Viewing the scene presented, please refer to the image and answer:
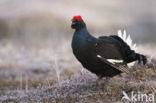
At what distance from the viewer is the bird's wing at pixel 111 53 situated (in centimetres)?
684

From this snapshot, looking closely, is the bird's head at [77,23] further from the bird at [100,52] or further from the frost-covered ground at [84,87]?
the frost-covered ground at [84,87]

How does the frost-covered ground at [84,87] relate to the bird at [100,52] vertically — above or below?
below

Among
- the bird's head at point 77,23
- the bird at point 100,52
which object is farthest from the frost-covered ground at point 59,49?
the bird's head at point 77,23

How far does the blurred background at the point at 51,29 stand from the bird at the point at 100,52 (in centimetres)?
349

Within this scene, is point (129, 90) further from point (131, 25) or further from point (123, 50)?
point (131, 25)

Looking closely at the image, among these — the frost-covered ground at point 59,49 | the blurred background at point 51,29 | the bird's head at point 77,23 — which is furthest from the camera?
the blurred background at point 51,29

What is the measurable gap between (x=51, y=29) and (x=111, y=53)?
2071cm

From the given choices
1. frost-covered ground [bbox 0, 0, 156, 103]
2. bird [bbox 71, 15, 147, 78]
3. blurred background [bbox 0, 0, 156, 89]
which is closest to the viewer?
bird [bbox 71, 15, 147, 78]

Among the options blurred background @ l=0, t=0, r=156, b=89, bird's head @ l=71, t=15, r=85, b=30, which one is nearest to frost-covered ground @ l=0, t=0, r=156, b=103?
blurred background @ l=0, t=0, r=156, b=89

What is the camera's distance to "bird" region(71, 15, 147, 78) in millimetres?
6723

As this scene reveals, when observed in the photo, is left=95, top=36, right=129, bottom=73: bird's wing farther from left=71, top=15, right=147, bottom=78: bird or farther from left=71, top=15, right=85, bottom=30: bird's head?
left=71, top=15, right=85, bottom=30: bird's head

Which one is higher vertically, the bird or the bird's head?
the bird's head

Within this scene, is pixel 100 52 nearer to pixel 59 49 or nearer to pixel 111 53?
pixel 111 53

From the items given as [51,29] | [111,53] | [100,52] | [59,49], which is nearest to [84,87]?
[111,53]
